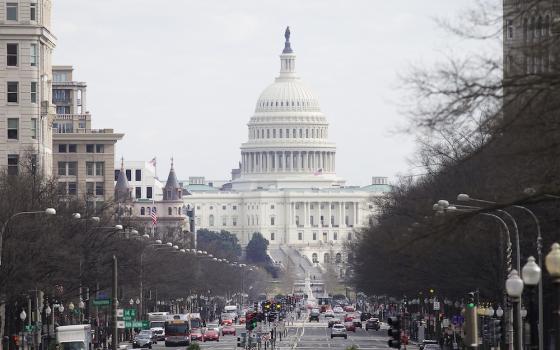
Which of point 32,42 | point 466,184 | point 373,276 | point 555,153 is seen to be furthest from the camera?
point 373,276

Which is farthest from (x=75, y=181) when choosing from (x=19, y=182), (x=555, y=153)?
(x=555, y=153)

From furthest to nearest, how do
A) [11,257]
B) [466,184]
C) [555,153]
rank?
Answer: [466,184] → [11,257] → [555,153]

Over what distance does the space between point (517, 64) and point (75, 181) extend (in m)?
156

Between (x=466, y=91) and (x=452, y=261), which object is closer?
(x=466, y=91)

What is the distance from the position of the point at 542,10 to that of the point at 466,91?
179 centimetres

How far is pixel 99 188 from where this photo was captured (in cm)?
18138

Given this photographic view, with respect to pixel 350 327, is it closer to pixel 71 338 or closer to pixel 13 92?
pixel 13 92

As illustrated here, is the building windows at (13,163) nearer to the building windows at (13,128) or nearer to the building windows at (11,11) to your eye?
the building windows at (13,128)

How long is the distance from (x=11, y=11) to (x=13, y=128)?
752 cm

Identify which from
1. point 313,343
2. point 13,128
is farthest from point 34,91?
point 313,343

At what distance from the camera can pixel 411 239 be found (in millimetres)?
26438

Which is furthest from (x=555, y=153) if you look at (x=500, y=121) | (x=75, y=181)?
(x=75, y=181)

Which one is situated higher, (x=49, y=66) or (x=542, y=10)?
(x=49, y=66)

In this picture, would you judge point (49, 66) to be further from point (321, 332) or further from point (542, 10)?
point (542, 10)
